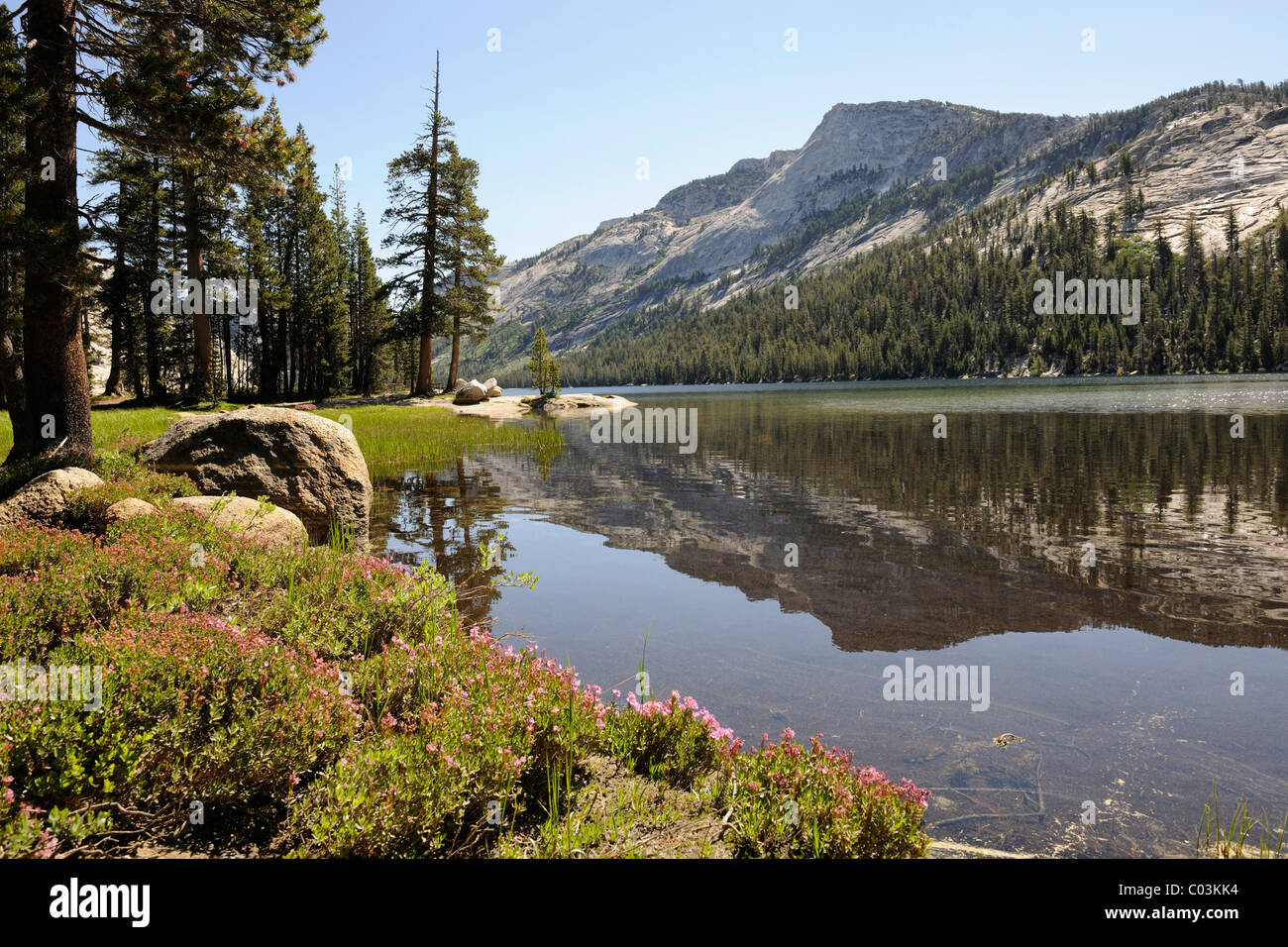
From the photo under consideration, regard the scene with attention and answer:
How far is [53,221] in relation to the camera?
10672 mm

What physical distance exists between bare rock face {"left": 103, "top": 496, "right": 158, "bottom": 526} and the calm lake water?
3.73 metres

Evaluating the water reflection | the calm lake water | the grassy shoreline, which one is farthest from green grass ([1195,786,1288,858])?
the water reflection

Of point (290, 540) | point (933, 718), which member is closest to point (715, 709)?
point (933, 718)

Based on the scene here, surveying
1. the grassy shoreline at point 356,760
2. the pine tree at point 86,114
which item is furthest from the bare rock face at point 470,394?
the grassy shoreline at point 356,760

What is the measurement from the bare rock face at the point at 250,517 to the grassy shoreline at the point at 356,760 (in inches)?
120

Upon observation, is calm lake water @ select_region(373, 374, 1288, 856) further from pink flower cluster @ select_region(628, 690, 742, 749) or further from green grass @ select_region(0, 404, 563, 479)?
green grass @ select_region(0, 404, 563, 479)

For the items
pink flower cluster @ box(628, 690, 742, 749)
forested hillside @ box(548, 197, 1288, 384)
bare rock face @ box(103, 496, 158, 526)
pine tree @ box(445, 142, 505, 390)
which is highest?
forested hillside @ box(548, 197, 1288, 384)

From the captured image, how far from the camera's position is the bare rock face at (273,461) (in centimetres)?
1145

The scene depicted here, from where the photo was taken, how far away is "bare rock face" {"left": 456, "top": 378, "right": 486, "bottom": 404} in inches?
1832

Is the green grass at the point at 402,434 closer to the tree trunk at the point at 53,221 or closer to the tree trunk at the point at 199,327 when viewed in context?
the tree trunk at the point at 53,221

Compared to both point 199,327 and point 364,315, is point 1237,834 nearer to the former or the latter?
point 199,327

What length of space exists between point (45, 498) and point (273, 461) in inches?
141

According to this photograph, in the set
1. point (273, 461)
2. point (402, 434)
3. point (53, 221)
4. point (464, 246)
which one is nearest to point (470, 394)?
point (464, 246)

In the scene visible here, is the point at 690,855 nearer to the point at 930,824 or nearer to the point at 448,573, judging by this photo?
the point at 930,824
